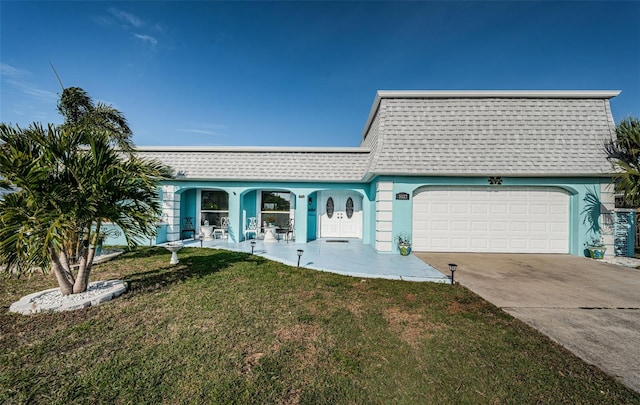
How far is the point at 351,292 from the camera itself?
17.3 feet

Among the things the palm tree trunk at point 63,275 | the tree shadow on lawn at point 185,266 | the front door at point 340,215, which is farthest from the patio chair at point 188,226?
the palm tree trunk at point 63,275

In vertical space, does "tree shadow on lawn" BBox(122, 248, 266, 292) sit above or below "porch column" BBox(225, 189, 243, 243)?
below

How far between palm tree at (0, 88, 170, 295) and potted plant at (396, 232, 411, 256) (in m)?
7.55

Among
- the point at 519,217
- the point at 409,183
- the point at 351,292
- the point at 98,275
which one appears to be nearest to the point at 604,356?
the point at 351,292

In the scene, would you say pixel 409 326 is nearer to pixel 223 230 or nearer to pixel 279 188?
pixel 279 188

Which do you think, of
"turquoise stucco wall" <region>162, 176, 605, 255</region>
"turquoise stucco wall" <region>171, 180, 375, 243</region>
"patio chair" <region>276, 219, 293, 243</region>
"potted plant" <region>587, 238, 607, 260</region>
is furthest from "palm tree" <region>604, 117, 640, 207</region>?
"patio chair" <region>276, 219, 293, 243</region>

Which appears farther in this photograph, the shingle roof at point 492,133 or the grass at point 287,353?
the shingle roof at point 492,133

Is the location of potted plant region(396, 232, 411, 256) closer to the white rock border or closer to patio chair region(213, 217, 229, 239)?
the white rock border

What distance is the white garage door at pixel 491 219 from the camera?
9391mm

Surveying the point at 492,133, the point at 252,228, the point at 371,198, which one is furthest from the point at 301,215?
the point at 492,133

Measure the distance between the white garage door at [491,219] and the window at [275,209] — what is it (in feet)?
20.6

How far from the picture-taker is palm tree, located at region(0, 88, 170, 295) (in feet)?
12.1

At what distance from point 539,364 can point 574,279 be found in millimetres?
5171

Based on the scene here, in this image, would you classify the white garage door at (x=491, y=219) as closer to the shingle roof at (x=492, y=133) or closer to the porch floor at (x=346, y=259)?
the shingle roof at (x=492, y=133)
